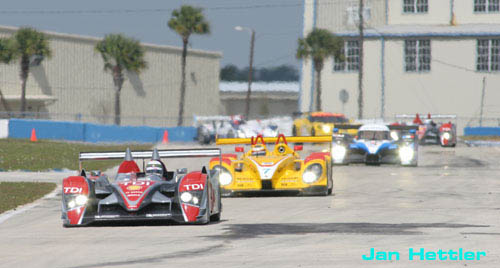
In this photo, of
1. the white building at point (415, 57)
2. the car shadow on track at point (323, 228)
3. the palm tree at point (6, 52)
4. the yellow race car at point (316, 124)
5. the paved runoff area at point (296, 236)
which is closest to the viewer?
the paved runoff area at point (296, 236)

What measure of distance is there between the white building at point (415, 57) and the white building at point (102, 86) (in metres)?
14.4

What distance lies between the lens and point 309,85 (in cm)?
7875

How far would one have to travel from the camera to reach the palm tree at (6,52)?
226ft

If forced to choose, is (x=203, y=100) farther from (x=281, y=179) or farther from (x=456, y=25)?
(x=281, y=179)

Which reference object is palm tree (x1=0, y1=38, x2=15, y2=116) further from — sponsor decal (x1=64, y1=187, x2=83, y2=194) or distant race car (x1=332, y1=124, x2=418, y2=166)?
sponsor decal (x1=64, y1=187, x2=83, y2=194)

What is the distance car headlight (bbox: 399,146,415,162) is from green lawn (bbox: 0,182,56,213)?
12.2 metres

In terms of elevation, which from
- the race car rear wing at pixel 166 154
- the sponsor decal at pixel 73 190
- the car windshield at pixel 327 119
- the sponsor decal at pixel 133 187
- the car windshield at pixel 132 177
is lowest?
the sponsor decal at pixel 73 190

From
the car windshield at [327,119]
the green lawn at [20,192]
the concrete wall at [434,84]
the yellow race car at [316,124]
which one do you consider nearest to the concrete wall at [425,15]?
the concrete wall at [434,84]

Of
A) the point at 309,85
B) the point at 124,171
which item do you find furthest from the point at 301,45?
the point at 124,171

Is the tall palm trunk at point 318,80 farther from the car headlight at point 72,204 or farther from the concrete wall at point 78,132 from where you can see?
the car headlight at point 72,204

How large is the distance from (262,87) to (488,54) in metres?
42.0

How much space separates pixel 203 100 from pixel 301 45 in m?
17.9

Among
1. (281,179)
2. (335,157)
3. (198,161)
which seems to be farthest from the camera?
(198,161)

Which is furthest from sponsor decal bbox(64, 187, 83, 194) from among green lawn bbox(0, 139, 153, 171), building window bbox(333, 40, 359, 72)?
building window bbox(333, 40, 359, 72)
